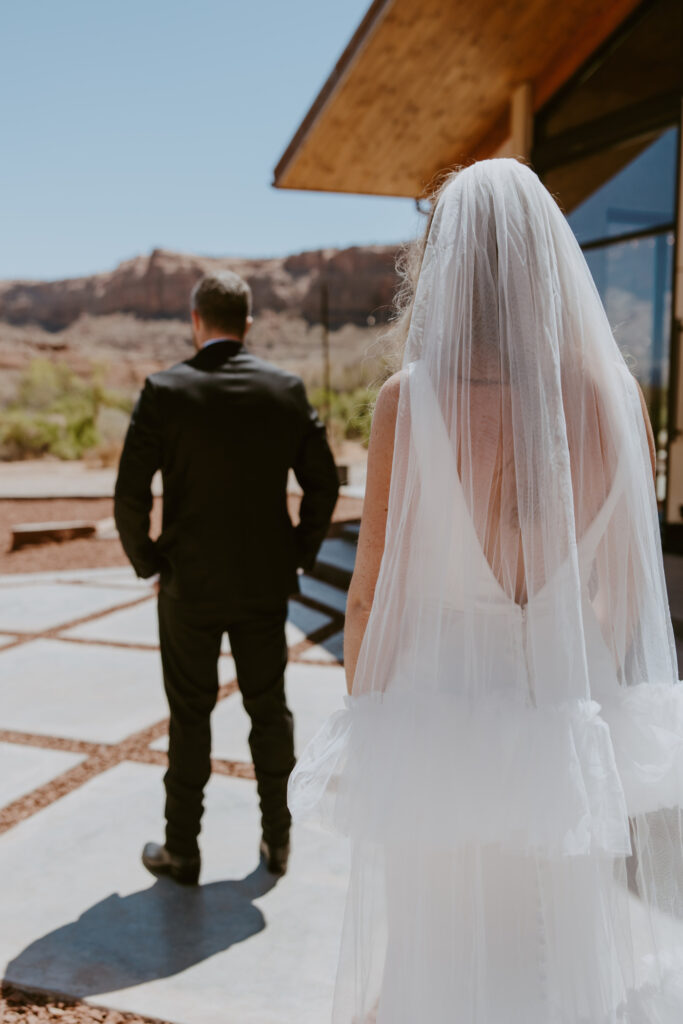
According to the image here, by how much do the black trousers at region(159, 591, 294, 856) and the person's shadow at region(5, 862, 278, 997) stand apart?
0.14 m

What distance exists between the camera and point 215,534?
2486 millimetres

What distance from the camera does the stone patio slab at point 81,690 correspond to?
12.6ft

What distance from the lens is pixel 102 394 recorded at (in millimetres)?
30438

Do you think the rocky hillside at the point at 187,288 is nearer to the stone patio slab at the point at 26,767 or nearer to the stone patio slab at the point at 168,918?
the stone patio slab at the point at 26,767

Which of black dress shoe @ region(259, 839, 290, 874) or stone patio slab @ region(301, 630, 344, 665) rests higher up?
black dress shoe @ region(259, 839, 290, 874)

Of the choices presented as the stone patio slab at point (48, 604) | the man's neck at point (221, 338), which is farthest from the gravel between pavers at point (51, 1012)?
the stone patio slab at point (48, 604)

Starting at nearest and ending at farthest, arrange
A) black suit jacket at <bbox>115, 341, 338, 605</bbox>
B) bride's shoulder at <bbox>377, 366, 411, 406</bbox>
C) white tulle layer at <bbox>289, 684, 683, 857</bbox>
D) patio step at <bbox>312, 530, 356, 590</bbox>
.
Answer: white tulle layer at <bbox>289, 684, 683, 857</bbox>, bride's shoulder at <bbox>377, 366, 411, 406</bbox>, black suit jacket at <bbox>115, 341, 338, 605</bbox>, patio step at <bbox>312, 530, 356, 590</bbox>

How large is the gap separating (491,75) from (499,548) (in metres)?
7.25

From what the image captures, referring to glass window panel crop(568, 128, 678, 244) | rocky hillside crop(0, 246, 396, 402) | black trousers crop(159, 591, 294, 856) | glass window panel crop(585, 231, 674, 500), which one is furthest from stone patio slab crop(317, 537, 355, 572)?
rocky hillside crop(0, 246, 396, 402)

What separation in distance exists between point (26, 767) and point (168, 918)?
50.7 inches

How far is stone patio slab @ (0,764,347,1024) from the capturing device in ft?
6.76

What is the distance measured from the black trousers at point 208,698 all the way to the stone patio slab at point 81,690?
125 centimetres

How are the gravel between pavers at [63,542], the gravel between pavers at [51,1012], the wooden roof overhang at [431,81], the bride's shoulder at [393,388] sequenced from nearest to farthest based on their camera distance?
the bride's shoulder at [393,388] → the gravel between pavers at [51,1012] → the wooden roof overhang at [431,81] → the gravel between pavers at [63,542]

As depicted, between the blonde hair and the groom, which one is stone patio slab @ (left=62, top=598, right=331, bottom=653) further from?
the blonde hair
